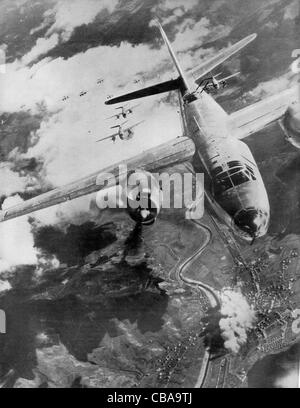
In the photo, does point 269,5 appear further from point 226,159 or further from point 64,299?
point 64,299

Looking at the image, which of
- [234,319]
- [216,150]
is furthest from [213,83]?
[234,319]

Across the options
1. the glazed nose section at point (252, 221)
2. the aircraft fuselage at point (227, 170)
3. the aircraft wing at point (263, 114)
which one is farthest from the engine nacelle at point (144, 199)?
the aircraft wing at point (263, 114)

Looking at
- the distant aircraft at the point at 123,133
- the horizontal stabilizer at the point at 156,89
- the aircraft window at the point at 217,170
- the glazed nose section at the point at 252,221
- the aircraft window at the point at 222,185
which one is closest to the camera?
the glazed nose section at the point at 252,221

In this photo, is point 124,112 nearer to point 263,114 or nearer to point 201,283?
point 263,114

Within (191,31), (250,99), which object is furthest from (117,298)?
(191,31)

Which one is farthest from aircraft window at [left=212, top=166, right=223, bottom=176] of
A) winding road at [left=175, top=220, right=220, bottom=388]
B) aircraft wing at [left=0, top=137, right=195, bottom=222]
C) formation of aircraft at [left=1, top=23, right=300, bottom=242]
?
winding road at [left=175, top=220, right=220, bottom=388]

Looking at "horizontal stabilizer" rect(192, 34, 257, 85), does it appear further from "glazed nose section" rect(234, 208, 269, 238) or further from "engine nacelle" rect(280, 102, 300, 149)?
"glazed nose section" rect(234, 208, 269, 238)

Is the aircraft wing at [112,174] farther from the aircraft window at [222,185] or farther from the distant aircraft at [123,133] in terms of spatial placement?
the aircraft window at [222,185]
